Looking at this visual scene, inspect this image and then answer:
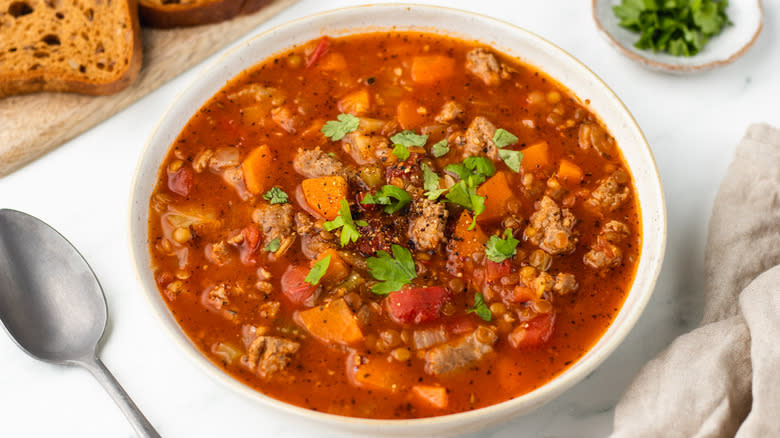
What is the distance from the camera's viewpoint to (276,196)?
14.5 feet

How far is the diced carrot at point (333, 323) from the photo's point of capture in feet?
13.1

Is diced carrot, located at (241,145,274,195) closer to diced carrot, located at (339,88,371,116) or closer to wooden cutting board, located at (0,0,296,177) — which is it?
diced carrot, located at (339,88,371,116)

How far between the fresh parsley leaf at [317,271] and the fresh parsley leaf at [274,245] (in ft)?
0.99

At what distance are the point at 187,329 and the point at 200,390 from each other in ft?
1.75

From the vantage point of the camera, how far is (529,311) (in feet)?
13.4

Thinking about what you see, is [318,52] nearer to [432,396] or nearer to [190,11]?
[190,11]

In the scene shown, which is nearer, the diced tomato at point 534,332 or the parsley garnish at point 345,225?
the diced tomato at point 534,332

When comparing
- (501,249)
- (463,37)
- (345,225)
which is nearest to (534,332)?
(501,249)

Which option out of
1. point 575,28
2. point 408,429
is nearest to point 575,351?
point 408,429

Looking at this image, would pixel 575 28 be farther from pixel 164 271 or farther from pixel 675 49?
pixel 164 271

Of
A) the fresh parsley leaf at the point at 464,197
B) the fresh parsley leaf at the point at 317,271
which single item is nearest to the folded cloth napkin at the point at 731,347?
the fresh parsley leaf at the point at 464,197

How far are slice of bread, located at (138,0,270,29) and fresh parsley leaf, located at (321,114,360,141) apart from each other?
1562 mm

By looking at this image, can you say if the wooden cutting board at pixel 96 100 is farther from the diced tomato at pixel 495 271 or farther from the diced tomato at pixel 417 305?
the diced tomato at pixel 495 271

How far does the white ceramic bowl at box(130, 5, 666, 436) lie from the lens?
369 centimetres
